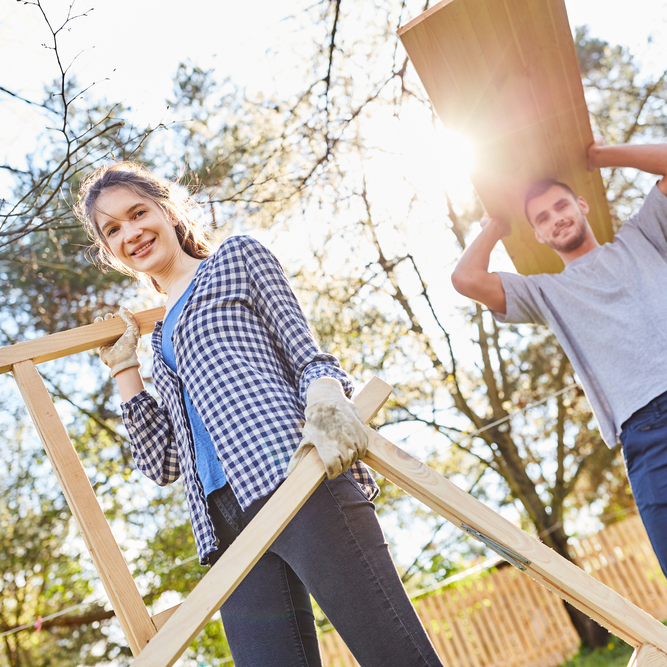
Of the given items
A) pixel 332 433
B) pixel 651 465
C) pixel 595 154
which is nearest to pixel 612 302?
pixel 651 465

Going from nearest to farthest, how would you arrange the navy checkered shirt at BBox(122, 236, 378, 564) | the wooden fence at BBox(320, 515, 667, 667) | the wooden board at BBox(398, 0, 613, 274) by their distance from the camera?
the navy checkered shirt at BBox(122, 236, 378, 564) → the wooden board at BBox(398, 0, 613, 274) → the wooden fence at BBox(320, 515, 667, 667)

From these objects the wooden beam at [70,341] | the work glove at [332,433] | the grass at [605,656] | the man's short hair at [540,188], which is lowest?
the grass at [605,656]

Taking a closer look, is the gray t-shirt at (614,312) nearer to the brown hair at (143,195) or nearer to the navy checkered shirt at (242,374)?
the navy checkered shirt at (242,374)

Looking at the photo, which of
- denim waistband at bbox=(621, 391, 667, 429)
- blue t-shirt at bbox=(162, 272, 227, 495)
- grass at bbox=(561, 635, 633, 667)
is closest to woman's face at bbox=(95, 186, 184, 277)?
blue t-shirt at bbox=(162, 272, 227, 495)

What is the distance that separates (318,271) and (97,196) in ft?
17.1

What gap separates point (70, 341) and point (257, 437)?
30.4 inches

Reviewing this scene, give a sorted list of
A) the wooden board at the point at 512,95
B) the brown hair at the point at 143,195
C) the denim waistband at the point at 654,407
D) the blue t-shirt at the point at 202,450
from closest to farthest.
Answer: the blue t-shirt at the point at 202,450 → the brown hair at the point at 143,195 → the denim waistband at the point at 654,407 → the wooden board at the point at 512,95

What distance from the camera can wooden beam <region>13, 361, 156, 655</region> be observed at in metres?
1.37

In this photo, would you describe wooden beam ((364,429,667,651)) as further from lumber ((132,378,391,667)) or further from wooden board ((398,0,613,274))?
wooden board ((398,0,613,274))

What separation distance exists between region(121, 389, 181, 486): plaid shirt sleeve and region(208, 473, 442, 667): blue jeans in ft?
1.05

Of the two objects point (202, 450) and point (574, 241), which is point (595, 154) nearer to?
point (574, 241)

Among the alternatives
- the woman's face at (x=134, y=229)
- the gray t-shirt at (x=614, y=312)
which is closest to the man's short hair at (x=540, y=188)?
the gray t-shirt at (x=614, y=312)

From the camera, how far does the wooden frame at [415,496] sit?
3.49 feet

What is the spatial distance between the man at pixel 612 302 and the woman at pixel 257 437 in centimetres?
101
